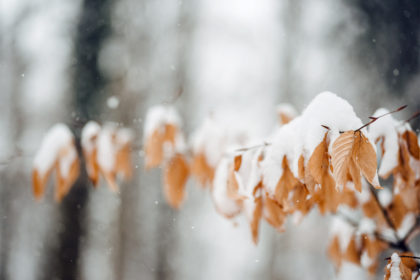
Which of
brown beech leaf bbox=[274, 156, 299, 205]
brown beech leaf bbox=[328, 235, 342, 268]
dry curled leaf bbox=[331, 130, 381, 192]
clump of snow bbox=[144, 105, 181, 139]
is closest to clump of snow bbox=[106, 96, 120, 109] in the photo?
clump of snow bbox=[144, 105, 181, 139]

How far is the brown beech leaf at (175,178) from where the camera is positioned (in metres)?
1.54

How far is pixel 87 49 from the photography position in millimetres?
4152

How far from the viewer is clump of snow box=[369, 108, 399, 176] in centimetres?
104

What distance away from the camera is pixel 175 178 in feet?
5.10

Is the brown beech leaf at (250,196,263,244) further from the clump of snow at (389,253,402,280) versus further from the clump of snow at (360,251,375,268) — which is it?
the clump of snow at (360,251,375,268)

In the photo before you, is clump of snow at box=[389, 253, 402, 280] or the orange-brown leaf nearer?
the orange-brown leaf

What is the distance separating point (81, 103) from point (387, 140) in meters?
3.93

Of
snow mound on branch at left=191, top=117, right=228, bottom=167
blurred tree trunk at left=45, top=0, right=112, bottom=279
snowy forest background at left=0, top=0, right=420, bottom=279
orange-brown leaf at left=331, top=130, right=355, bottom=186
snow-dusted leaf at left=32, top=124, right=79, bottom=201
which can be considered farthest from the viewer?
blurred tree trunk at left=45, top=0, right=112, bottom=279

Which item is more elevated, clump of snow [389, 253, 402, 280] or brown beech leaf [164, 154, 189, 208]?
brown beech leaf [164, 154, 189, 208]

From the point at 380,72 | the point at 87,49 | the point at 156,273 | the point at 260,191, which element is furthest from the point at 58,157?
the point at 156,273

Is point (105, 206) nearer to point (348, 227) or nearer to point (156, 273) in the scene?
point (156, 273)

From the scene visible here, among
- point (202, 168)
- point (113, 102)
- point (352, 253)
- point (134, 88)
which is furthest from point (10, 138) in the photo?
point (352, 253)

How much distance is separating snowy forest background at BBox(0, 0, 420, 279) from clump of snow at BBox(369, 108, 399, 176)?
7.68ft

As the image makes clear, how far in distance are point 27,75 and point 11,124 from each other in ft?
2.53
